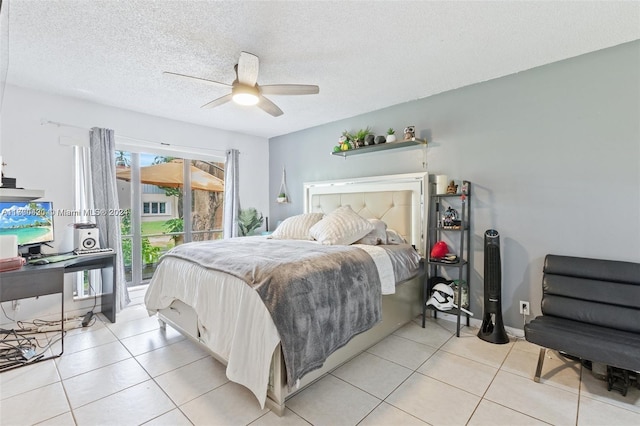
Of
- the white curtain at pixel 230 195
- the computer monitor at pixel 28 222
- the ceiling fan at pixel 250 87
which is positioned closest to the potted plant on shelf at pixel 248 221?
the white curtain at pixel 230 195

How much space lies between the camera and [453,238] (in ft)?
10.3

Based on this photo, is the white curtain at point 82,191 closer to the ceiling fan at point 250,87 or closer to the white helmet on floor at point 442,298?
the ceiling fan at point 250,87

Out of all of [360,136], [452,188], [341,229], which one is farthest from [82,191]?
[452,188]

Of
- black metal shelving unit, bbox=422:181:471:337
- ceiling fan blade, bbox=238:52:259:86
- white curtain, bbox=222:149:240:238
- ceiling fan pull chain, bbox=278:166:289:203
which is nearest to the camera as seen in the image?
ceiling fan blade, bbox=238:52:259:86

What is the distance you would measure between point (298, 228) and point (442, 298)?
1.76 m

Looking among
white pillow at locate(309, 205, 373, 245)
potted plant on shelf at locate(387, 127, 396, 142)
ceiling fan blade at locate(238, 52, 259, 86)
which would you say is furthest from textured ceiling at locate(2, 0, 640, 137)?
white pillow at locate(309, 205, 373, 245)

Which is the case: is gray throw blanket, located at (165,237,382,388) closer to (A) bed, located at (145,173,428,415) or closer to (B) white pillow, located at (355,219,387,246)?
(A) bed, located at (145,173,428,415)

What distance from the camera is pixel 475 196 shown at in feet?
9.89

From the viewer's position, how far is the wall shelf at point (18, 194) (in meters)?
2.66

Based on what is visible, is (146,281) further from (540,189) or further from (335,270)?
(540,189)

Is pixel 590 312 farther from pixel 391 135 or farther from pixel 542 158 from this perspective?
pixel 391 135

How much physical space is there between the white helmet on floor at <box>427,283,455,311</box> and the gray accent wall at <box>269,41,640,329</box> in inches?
12.9

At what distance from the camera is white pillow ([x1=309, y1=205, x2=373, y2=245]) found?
2916 millimetres

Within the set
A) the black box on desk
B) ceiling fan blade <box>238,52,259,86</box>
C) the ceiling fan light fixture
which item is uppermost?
ceiling fan blade <box>238,52,259,86</box>
